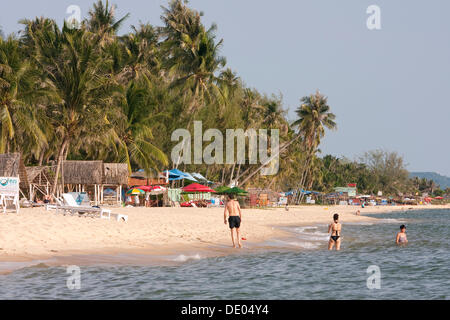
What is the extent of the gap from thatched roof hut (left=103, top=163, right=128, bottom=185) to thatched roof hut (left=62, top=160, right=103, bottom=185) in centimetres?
129

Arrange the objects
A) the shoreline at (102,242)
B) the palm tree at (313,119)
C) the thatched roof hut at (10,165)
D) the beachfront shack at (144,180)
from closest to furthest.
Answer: the shoreline at (102,242) < the thatched roof hut at (10,165) < the beachfront shack at (144,180) < the palm tree at (313,119)

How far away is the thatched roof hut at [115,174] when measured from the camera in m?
36.4

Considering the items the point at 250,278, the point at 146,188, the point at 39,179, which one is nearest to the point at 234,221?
the point at 250,278

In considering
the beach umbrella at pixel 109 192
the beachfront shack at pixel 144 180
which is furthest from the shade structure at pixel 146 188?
the beach umbrella at pixel 109 192

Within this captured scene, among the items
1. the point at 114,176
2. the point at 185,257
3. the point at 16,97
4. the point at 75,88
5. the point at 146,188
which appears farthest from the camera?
the point at 146,188

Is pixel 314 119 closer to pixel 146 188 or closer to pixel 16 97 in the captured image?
pixel 146 188

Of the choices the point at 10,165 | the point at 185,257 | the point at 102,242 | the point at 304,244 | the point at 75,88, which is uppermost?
the point at 75,88

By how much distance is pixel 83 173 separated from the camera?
35.2 m

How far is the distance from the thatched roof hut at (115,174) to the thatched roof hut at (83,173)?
1.29 metres

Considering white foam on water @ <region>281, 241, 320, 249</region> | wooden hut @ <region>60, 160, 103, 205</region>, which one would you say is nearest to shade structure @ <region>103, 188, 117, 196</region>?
wooden hut @ <region>60, 160, 103, 205</region>

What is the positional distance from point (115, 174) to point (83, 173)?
2274 millimetres

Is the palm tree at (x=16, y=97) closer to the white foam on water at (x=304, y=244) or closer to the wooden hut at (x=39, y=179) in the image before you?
the wooden hut at (x=39, y=179)

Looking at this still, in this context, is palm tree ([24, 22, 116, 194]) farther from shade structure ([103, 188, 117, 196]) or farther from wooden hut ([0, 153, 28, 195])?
shade structure ([103, 188, 117, 196])

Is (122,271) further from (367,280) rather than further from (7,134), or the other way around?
(7,134)
